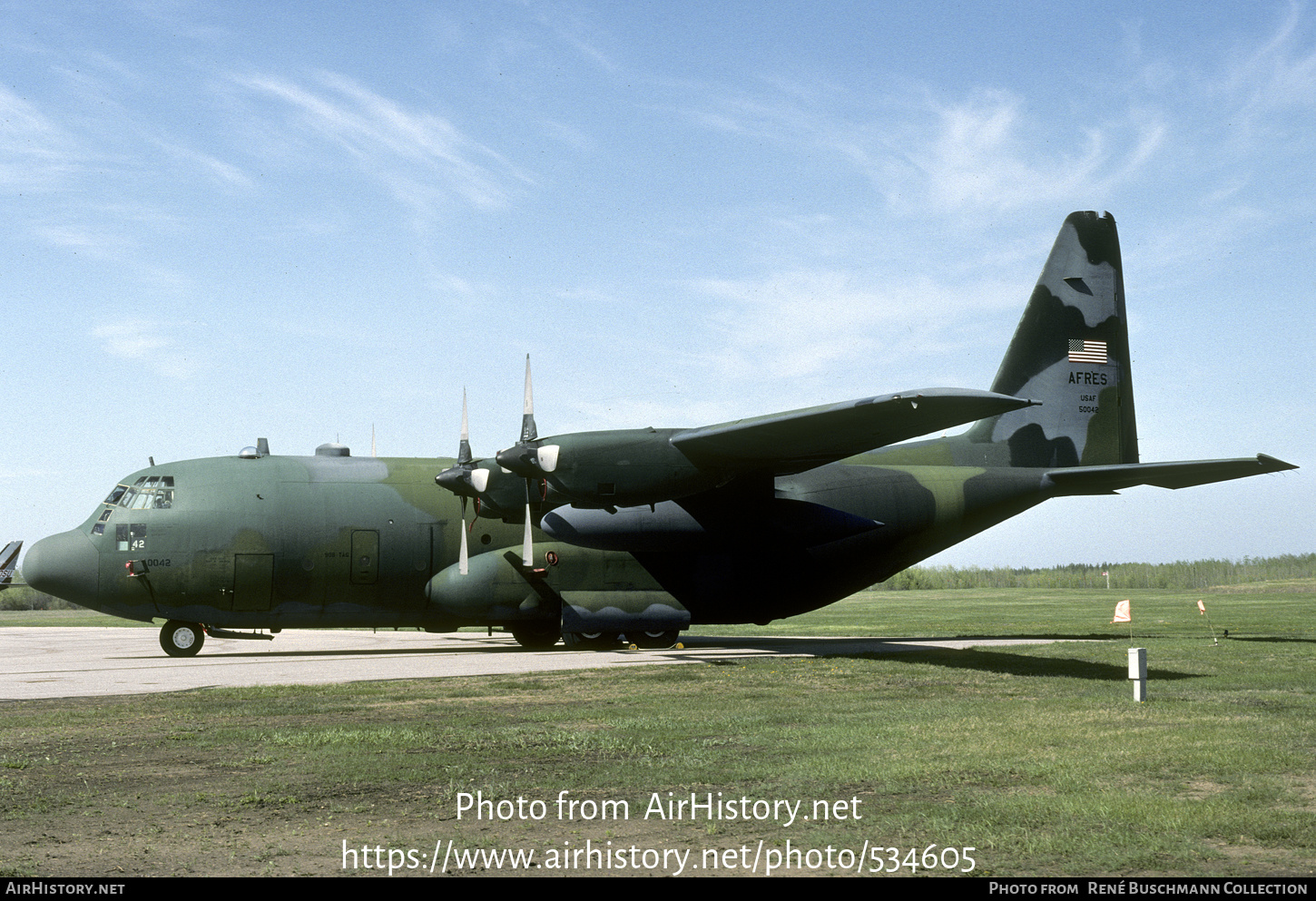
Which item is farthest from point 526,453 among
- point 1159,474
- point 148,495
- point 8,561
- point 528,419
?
point 8,561

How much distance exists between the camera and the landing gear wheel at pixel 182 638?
24.6 meters

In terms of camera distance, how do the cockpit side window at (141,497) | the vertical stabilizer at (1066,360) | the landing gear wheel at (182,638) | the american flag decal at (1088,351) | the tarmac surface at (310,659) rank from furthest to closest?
the american flag decal at (1088,351), the vertical stabilizer at (1066,360), the landing gear wheel at (182,638), the cockpit side window at (141,497), the tarmac surface at (310,659)

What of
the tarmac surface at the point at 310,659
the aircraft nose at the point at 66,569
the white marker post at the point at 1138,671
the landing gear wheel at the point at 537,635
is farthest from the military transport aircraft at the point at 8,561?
the white marker post at the point at 1138,671

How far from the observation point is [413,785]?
8.95 meters

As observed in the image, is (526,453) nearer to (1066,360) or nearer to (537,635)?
(537,635)

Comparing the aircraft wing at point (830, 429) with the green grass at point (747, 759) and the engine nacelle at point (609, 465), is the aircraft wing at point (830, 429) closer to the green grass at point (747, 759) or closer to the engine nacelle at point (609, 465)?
the engine nacelle at point (609, 465)

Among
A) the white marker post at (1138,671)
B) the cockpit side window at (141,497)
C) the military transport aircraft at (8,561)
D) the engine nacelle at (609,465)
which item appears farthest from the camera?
the military transport aircraft at (8,561)

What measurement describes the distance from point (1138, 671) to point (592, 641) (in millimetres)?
14437

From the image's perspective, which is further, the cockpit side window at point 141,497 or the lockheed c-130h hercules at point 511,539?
the cockpit side window at point 141,497

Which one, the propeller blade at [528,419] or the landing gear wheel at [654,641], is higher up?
the propeller blade at [528,419]

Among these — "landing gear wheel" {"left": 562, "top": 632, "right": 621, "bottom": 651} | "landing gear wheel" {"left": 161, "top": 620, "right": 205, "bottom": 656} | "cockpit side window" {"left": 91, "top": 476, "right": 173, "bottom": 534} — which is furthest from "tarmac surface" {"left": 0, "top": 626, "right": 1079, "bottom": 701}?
"cockpit side window" {"left": 91, "top": 476, "right": 173, "bottom": 534}

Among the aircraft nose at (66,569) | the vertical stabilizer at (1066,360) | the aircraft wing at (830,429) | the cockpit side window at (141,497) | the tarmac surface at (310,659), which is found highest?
the vertical stabilizer at (1066,360)

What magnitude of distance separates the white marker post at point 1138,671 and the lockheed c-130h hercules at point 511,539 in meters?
7.91

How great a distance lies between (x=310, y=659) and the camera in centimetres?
2406
